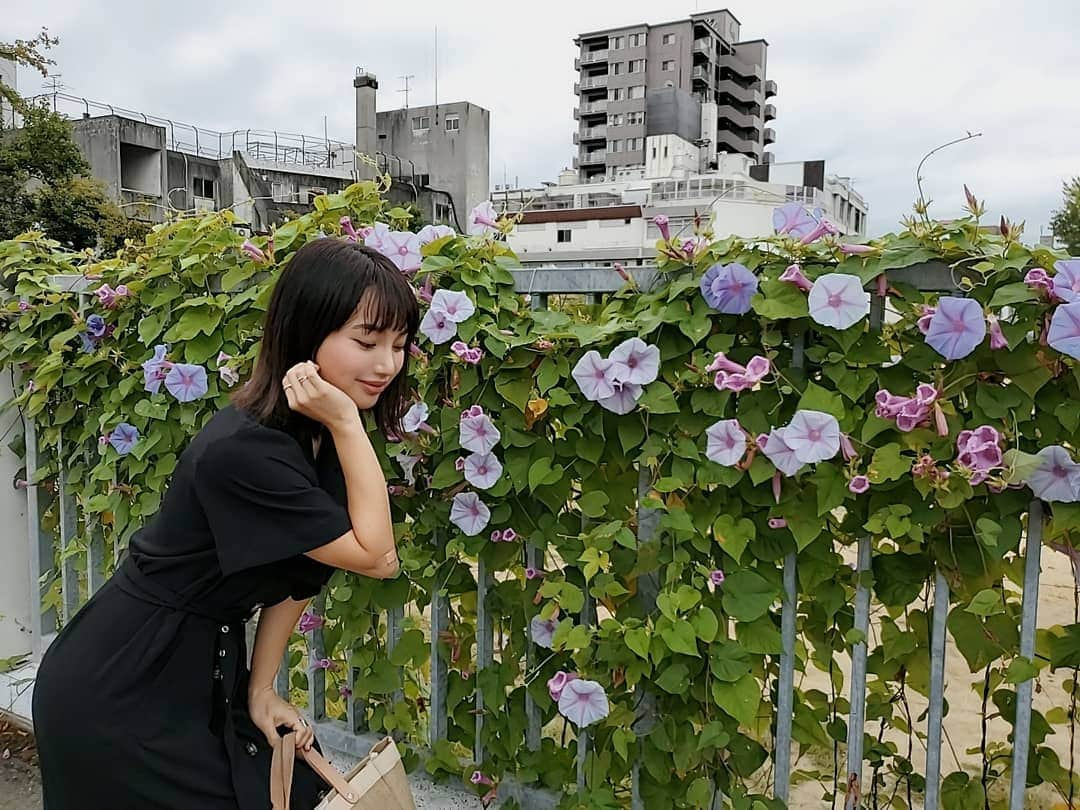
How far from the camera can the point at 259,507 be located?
3.77 ft

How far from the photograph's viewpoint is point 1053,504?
50.8 inches

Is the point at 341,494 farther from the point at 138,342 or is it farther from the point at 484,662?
the point at 138,342

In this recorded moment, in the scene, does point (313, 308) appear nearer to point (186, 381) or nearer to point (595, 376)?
point (595, 376)

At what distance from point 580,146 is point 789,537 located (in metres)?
56.6

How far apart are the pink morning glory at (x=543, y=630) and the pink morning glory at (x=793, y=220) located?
0.84 meters

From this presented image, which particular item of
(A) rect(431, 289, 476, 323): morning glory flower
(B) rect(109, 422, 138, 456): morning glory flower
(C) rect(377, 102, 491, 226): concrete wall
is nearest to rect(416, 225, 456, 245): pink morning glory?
(A) rect(431, 289, 476, 323): morning glory flower

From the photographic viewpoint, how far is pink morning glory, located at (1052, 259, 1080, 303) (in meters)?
1.20

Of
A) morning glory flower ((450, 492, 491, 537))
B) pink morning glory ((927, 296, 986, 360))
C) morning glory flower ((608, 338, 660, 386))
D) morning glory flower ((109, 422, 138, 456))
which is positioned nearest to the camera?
pink morning glory ((927, 296, 986, 360))

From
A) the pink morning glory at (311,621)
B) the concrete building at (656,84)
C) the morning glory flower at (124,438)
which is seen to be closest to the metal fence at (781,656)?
the pink morning glory at (311,621)

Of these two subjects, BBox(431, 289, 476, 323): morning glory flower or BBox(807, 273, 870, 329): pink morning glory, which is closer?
→ BBox(807, 273, 870, 329): pink morning glory

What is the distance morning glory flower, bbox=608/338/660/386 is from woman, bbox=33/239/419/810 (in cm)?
38

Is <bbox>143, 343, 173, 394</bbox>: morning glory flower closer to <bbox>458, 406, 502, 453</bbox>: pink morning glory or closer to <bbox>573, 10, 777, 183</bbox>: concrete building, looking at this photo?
<bbox>458, 406, 502, 453</bbox>: pink morning glory

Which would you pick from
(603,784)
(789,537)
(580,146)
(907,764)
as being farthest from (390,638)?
(580,146)

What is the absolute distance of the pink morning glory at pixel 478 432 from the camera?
1665 mm
